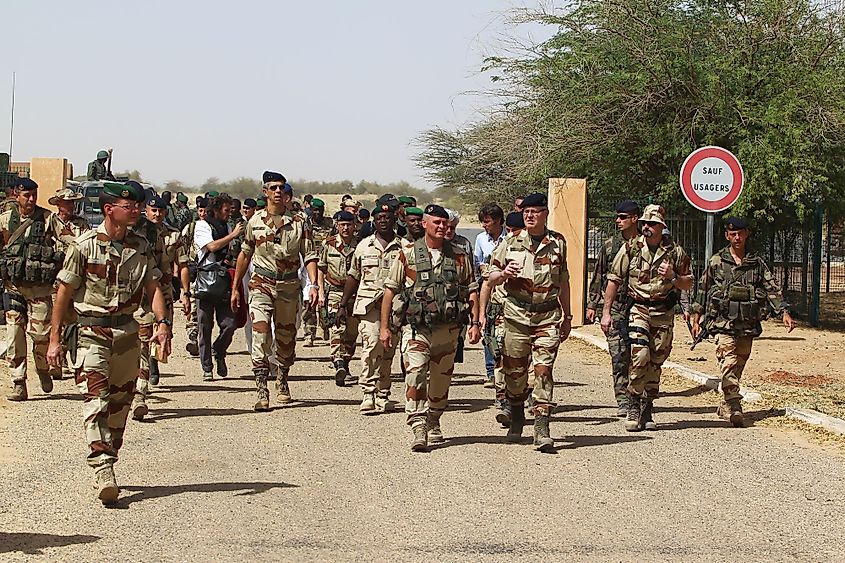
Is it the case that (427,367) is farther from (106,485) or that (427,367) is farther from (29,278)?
(29,278)

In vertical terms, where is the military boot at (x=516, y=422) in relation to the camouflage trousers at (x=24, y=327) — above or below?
below

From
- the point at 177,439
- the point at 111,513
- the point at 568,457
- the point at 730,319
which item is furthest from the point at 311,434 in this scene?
the point at 730,319

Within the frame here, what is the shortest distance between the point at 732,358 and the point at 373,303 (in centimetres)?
356

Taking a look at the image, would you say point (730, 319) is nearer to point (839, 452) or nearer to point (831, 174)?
point (839, 452)

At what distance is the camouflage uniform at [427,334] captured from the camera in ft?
33.2

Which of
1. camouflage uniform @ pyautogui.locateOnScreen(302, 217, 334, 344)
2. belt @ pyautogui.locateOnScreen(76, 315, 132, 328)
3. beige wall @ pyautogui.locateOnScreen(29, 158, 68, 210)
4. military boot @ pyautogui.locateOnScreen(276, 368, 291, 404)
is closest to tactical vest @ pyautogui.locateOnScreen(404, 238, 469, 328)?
belt @ pyautogui.locateOnScreen(76, 315, 132, 328)

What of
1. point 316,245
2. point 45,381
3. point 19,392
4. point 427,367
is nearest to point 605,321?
point 427,367

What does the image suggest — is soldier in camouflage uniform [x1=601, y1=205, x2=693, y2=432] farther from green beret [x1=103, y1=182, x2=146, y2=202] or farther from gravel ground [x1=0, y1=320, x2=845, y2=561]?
green beret [x1=103, y1=182, x2=146, y2=202]

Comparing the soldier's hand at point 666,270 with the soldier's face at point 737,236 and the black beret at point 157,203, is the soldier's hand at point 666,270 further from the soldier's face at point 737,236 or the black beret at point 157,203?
the black beret at point 157,203

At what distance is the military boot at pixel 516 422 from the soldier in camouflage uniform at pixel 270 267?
→ 273 centimetres

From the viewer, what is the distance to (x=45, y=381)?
1261 centimetres

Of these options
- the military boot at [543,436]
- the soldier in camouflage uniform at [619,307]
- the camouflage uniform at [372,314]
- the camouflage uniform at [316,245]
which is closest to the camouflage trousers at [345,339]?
the camouflage uniform at [372,314]

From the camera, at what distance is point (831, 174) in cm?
2183

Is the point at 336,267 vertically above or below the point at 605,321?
above
